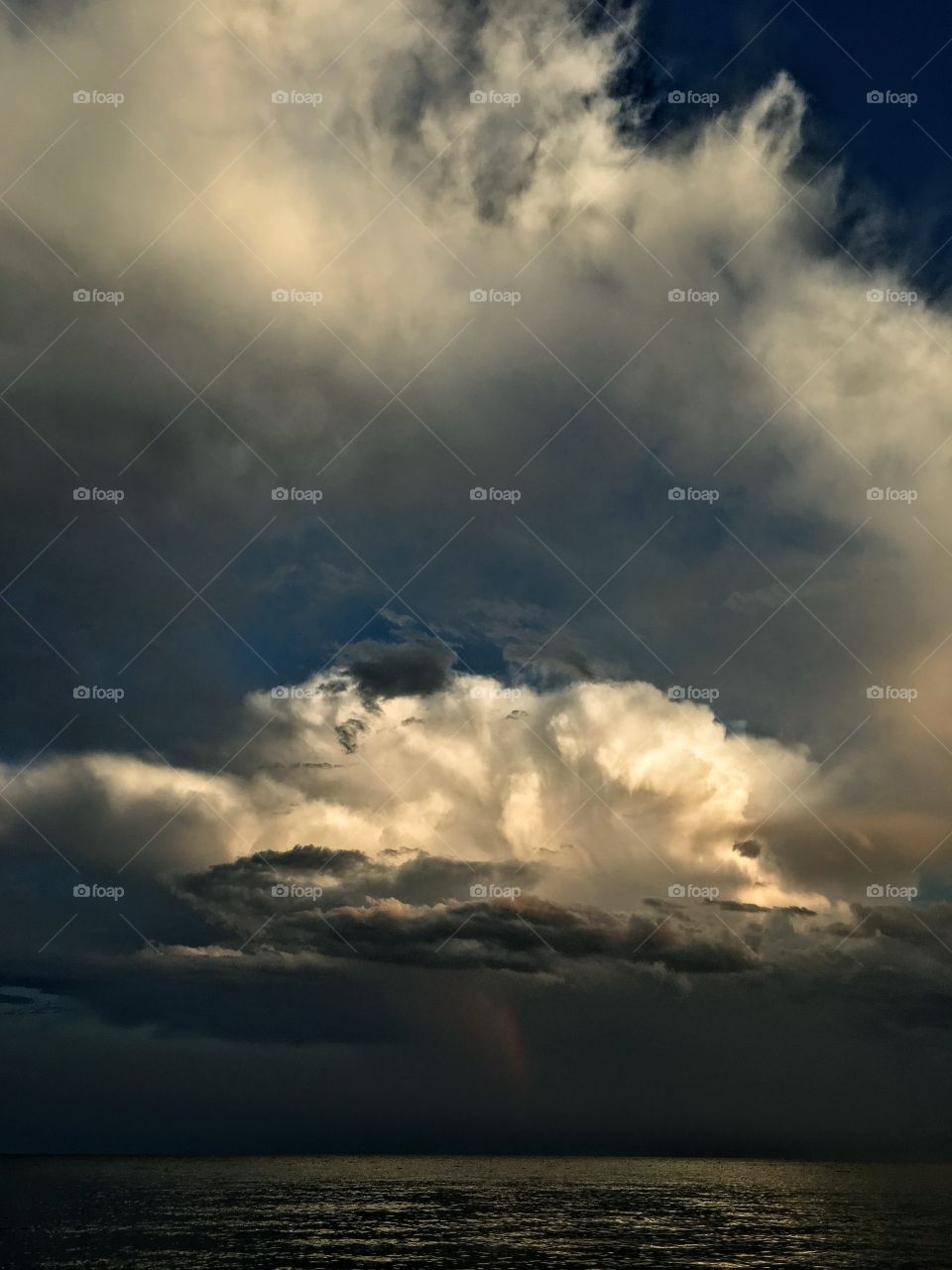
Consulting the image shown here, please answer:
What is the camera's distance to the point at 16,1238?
98.8 meters

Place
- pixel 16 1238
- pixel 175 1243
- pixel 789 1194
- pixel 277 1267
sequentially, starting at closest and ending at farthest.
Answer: pixel 277 1267, pixel 175 1243, pixel 16 1238, pixel 789 1194

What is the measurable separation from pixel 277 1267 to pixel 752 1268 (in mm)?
35947

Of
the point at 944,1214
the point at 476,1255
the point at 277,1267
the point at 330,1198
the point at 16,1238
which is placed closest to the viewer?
the point at 277,1267

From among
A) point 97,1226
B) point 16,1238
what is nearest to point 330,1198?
point 97,1226

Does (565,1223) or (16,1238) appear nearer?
(16,1238)

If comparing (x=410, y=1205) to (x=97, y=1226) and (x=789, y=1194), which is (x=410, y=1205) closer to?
(x=97, y=1226)

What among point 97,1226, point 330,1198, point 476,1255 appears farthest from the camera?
point 330,1198

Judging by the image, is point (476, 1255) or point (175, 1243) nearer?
point (476, 1255)

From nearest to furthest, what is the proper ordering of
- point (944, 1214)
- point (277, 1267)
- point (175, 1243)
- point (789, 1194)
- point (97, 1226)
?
point (277, 1267) < point (175, 1243) < point (97, 1226) < point (944, 1214) < point (789, 1194)

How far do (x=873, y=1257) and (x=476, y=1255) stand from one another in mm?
33117

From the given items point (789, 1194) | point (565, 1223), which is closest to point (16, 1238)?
point (565, 1223)

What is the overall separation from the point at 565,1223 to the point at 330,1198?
52.4 metres

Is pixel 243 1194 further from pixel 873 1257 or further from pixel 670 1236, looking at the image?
pixel 873 1257

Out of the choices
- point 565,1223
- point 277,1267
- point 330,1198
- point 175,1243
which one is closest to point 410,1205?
point 330,1198
